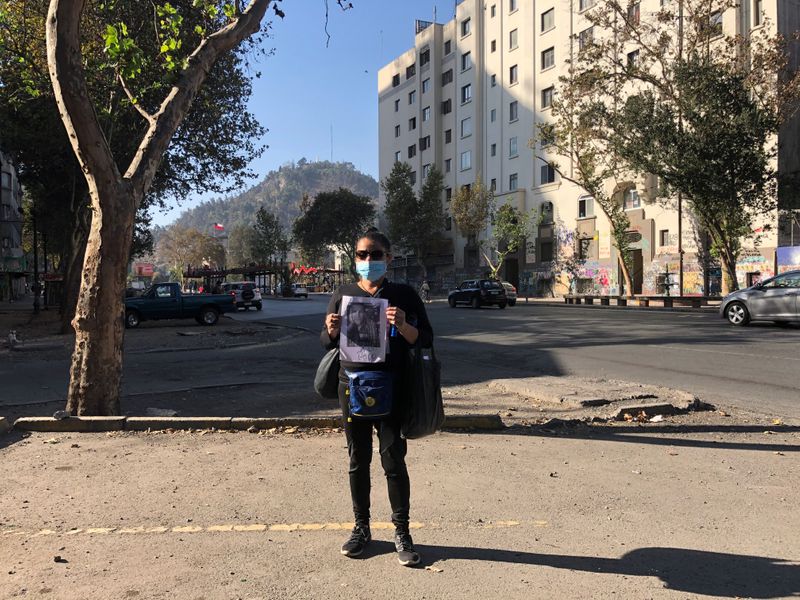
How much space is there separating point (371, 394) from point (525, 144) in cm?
4885

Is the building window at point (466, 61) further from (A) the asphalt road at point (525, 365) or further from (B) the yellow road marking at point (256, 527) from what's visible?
(B) the yellow road marking at point (256, 527)

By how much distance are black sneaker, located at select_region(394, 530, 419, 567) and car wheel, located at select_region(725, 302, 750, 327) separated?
16.7 m

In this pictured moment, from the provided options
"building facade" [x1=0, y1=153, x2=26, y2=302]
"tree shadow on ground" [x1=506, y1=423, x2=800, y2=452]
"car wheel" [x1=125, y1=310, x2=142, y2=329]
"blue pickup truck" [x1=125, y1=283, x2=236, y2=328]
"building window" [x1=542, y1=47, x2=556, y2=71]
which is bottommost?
"tree shadow on ground" [x1=506, y1=423, x2=800, y2=452]

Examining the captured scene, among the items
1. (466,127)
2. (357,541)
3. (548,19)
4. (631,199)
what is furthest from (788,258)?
(466,127)

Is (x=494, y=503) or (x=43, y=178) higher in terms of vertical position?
(x=43, y=178)

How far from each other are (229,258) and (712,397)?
140 metres

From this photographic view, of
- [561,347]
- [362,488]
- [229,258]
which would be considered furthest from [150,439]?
[229,258]

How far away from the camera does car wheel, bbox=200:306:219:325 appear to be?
23.6 meters

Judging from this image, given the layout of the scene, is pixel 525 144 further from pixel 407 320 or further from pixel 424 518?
pixel 407 320

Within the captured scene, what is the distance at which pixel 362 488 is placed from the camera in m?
3.37

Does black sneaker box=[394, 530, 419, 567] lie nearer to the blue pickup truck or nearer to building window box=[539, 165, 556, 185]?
the blue pickup truck

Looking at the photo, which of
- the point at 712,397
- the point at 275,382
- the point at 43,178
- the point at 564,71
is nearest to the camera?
the point at 712,397

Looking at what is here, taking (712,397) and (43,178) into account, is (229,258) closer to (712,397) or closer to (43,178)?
(43,178)

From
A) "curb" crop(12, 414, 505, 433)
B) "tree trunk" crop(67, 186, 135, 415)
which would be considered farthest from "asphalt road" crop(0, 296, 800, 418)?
"tree trunk" crop(67, 186, 135, 415)
